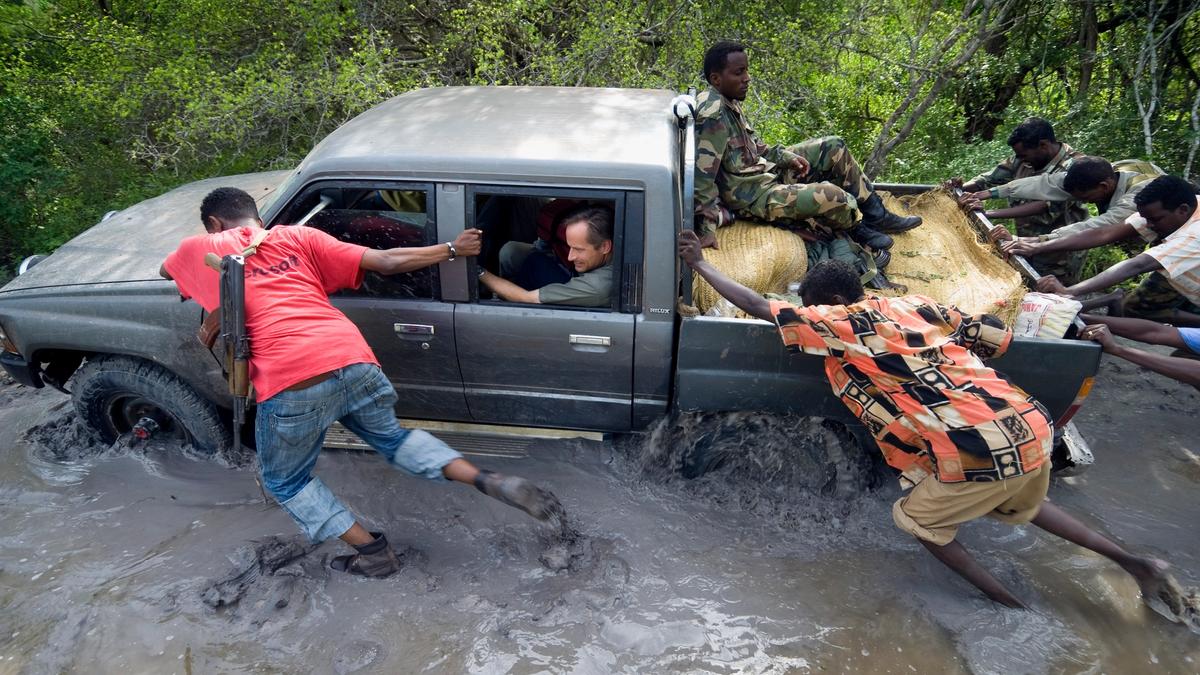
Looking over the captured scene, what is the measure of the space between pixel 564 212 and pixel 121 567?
104 inches

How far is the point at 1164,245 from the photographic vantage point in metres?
3.76

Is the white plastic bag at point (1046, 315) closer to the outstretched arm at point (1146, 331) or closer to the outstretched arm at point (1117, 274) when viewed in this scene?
the outstretched arm at point (1146, 331)

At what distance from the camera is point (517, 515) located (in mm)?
3691

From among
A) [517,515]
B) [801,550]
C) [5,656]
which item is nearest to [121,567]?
[5,656]

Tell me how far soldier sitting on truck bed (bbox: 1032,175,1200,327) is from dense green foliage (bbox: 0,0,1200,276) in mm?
2631

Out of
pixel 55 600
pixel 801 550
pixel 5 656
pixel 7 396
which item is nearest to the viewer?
pixel 5 656

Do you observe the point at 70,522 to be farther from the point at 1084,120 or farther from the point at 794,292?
the point at 1084,120

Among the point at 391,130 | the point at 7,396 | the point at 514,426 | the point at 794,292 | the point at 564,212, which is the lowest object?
the point at 7,396

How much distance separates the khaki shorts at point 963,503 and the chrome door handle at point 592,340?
144cm

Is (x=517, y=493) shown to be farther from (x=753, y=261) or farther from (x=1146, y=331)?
(x=1146, y=331)

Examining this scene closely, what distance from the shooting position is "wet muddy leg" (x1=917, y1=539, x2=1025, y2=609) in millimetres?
3080

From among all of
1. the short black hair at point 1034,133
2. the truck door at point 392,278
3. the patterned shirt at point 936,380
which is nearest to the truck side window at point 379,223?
the truck door at point 392,278

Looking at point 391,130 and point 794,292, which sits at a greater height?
point 391,130

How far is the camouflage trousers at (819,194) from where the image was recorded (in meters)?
3.79
